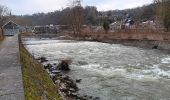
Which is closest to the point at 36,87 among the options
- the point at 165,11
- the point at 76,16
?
the point at 165,11

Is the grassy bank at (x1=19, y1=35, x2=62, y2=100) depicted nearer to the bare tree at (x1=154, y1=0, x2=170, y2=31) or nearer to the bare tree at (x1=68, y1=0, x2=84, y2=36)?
the bare tree at (x1=154, y1=0, x2=170, y2=31)

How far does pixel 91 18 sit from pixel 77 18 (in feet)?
168

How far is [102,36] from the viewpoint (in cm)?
7600

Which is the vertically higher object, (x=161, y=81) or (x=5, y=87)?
(x=5, y=87)

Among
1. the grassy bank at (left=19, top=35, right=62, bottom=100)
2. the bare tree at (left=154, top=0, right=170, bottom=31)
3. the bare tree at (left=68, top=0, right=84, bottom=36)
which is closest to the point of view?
the grassy bank at (left=19, top=35, right=62, bottom=100)

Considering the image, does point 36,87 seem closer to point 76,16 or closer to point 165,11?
point 165,11

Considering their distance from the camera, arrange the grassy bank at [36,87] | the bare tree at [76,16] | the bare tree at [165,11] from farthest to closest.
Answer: the bare tree at [76,16] → the bare tree at [165,11] → the grassy bank at [36,87]

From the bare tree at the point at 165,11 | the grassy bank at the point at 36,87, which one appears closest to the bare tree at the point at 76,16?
the bare tree at the point at 165,11

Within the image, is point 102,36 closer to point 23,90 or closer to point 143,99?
point 143,99

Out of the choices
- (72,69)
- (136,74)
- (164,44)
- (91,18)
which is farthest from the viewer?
(91,18)

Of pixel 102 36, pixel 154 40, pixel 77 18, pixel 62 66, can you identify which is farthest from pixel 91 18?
pixel 62 66

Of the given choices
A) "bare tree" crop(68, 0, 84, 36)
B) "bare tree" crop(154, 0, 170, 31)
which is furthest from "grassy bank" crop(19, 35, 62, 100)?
"bare tree" crop(68, 0, 84, 36)

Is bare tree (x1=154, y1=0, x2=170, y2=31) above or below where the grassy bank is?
above

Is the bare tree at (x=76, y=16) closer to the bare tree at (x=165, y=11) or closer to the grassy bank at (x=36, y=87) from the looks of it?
the bare tree at (x=165, y=11)
